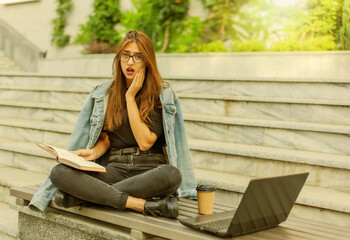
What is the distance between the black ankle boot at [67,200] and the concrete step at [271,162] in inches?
52.0

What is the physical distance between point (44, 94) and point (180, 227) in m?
4.03

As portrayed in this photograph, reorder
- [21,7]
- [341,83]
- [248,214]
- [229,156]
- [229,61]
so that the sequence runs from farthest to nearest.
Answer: [21,7] → [229,61] → [341,83] → [229,156] → [248,214]

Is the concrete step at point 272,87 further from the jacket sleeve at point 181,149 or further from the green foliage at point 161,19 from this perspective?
the green foliage at point 161,19

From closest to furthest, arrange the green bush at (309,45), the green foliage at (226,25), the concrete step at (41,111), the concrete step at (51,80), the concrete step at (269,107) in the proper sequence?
the concrete step at (269,107) → the concrete step at (41,111) → the concrete step at (51,80) → the green bush at (309,45) → the green foliage at (226,25)

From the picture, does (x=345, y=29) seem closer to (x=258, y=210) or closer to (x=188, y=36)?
(x=188, y=36)

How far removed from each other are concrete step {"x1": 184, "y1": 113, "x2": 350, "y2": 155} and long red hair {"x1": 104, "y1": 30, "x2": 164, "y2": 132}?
126cm

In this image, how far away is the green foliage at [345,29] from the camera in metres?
5.48

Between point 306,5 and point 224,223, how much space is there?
5.37 meters

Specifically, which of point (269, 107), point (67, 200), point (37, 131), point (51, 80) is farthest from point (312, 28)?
point (67, 200)

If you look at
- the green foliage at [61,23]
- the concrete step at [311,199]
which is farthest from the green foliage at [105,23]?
the concrete step at [311,199]

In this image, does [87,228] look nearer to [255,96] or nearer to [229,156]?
[229,156]

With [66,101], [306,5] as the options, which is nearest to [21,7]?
[66,101]

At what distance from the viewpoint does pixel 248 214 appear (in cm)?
192

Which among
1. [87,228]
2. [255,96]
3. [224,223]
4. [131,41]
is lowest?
[87,228]
